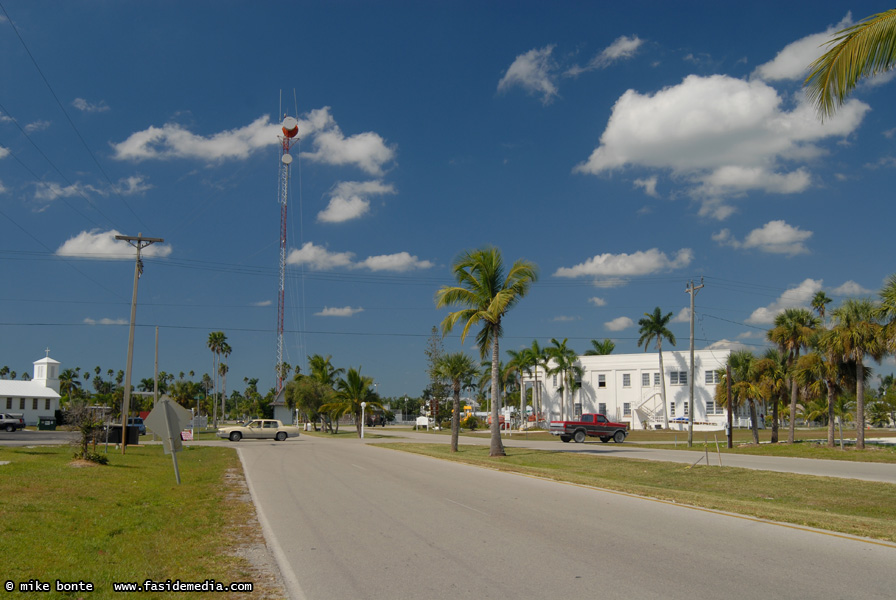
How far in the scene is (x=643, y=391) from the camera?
74.5 metres

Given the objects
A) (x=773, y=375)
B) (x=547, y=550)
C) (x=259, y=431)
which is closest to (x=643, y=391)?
(x=773, y=375)

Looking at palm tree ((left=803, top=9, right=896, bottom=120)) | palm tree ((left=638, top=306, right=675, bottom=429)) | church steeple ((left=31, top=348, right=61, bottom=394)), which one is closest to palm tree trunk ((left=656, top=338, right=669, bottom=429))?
palm tree ((left=638, top=306, right=675, bottom=429))

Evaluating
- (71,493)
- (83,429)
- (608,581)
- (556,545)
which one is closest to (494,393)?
(83,429)

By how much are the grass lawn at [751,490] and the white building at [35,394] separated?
70.5 m

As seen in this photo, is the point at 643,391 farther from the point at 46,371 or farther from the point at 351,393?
the point at 46,371

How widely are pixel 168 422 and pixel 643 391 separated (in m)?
65.3

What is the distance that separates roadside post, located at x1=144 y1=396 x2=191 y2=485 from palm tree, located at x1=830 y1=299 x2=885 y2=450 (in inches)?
1155

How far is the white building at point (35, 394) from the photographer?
3012 inches

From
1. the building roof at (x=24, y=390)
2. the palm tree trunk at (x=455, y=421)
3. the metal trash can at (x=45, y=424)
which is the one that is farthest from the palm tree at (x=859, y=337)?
the building roof at (x=24, y=390)

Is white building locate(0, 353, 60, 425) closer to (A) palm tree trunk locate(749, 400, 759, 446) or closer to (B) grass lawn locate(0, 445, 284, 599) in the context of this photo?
(B) grass lawn locate(0, 445, 284, 599)

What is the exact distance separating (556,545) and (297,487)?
379 inches

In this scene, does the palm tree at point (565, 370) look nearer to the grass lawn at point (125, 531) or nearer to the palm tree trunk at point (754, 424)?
the palm tree trunk at point (754, 424)

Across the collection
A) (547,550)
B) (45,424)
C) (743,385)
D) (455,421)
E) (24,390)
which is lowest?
(45,424)

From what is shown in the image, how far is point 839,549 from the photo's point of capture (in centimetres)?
863
